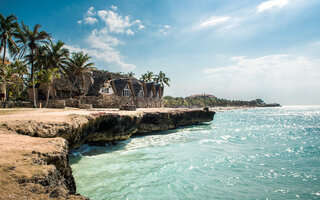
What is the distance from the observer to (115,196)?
5664 mm

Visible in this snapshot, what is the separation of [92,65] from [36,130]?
80.6 ft

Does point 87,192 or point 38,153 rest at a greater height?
point 38,153

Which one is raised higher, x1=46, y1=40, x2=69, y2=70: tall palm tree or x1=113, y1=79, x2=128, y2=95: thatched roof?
x1=46, y1=40, x2=69, y2=70: tall palm tree

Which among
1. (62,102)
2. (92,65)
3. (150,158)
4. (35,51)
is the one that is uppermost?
(35,51)

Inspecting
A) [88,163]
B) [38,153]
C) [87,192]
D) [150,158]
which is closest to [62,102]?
[88,163]

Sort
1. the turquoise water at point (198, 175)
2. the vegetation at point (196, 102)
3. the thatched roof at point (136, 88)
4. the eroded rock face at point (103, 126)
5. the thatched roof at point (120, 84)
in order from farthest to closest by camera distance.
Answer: the vegetation at point (196, 102) → the thatched roof at point (136, 88) → the thatched roof at point (120, 84) → the eroded rock face at point (103, 126) → the turquoise water at point (198, 175)

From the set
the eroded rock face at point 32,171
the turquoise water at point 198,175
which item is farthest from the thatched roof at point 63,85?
the eroded rock face at point 32,171

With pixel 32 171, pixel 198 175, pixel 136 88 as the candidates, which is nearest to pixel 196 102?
pixel 136 88

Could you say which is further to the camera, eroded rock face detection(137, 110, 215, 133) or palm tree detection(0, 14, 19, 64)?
palm tree detection(0, 14, 19, 64)

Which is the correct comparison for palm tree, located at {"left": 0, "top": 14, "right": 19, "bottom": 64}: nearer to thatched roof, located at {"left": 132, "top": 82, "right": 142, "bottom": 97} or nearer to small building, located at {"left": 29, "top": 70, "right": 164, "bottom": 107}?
small building, located at {"left": 29, "top": 70, "right": 164, "bottom": 107}

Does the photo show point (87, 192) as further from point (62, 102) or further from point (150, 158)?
point (62, 102)

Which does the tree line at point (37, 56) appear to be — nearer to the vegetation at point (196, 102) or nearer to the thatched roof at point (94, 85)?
the thatched roof at point (94, 85)

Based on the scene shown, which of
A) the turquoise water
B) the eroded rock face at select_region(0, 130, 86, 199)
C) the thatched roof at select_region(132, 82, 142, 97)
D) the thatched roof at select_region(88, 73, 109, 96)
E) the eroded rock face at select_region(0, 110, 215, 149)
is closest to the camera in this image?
the eroded rock face at select_region(0, 130, 86, 199)

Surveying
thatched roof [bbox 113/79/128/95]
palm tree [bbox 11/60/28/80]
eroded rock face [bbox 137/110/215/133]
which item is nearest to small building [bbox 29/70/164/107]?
thatched roof [bbox 113/79/128/95]
